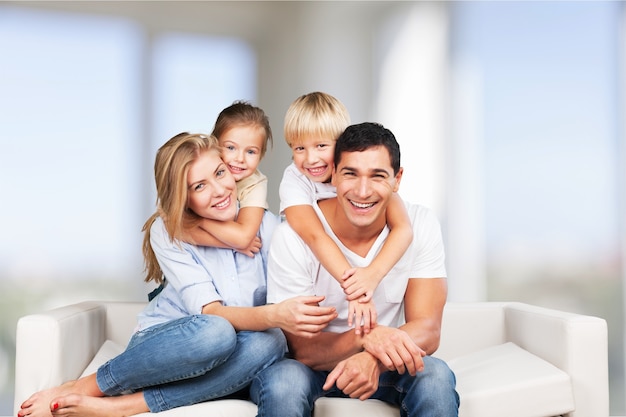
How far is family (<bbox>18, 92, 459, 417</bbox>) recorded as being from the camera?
1.94m

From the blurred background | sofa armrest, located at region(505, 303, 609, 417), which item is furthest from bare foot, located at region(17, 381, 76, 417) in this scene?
the blurred background

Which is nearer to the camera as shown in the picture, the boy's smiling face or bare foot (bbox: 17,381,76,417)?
bare foot (bbox: 17,381,76,417)

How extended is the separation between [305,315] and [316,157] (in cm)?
58

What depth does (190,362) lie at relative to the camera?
1.99 meters

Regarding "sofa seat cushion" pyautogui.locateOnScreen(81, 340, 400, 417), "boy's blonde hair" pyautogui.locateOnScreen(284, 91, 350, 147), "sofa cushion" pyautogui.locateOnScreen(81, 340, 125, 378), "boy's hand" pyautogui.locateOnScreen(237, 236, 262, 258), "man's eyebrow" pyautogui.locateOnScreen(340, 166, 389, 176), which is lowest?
"sofa seat cushion" pyautogui.locateOnScreen(81, 340, 400, 417)

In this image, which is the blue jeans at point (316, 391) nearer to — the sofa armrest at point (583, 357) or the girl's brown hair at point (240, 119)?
the sofa armrest at point (583, 357)

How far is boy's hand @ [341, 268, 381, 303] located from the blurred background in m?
2.18

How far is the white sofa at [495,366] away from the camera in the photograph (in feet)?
6.95

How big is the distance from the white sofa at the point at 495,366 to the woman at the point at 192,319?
0.09m

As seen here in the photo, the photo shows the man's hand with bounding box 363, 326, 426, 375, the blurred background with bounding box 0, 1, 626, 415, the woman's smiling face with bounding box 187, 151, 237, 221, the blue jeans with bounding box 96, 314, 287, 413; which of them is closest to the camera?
the man's hand with bounding box 363, 326, 426, 375

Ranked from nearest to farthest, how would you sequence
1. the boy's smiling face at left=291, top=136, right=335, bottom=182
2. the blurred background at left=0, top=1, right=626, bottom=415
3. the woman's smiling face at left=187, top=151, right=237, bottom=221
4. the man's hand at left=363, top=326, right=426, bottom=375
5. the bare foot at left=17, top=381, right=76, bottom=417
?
1. the man's hand at left=363, top=326, right=426, bottom=375
2. the bare foot at left=17, top=381, right=76, bottom=417
3. the woman's smiling face at left=187, top=151, right=237, bottom=221
4. the boy's smiling face at left=291, top=136, right=335, bottom=182
5. the blurred background at left=0, top=1, right=626, bottom=415

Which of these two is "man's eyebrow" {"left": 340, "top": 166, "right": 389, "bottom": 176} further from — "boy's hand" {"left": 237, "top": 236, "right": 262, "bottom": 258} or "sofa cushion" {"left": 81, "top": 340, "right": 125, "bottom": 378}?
"sofa cushion" {"left": 81, "top": 340, "right": 125, "bottom": 378}

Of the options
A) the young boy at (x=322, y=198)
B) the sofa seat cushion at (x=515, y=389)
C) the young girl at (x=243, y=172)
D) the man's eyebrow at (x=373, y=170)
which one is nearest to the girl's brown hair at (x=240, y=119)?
the young girl at (x=243, y=172)

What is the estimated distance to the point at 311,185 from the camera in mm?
2379
